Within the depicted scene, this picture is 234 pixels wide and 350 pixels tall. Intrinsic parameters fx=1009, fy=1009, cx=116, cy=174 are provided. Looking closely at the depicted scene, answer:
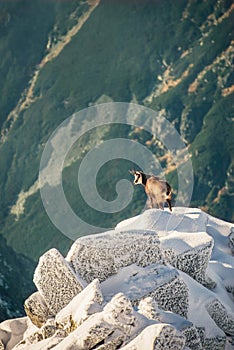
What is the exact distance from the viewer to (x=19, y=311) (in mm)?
96312

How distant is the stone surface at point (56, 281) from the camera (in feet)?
152

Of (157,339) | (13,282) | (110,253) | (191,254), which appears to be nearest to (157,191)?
(191,254)

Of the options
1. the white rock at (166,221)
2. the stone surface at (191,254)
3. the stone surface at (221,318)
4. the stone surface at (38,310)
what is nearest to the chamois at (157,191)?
the white rock at (166,221)

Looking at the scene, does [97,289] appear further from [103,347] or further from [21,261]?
[21,261]

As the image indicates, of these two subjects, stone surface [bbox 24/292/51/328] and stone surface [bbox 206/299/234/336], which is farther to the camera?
stone surface [bbox 24/292/51/328]

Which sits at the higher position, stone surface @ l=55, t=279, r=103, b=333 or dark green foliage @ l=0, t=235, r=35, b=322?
dark green foliage @ l=0, t=235, r=35, b=322

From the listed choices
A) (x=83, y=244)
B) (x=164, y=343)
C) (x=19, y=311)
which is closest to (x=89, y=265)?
(x=83, y=244)

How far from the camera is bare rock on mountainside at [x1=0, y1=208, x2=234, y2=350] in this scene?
3909cm

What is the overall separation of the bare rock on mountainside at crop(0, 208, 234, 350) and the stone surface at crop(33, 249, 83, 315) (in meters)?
0.05

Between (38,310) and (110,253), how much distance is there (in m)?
4.35

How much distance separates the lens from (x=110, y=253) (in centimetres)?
4738

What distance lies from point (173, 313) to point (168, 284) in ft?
9.17

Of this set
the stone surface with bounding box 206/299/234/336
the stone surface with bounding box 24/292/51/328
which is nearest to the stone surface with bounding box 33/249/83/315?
the stone surface with bounding box 24/292/51/328

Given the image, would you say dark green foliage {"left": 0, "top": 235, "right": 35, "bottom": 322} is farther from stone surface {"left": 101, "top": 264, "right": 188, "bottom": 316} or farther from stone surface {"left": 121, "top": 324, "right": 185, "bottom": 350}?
stone surface {"left": 121, "top": 324, "right": 185, "bottom": 350}
